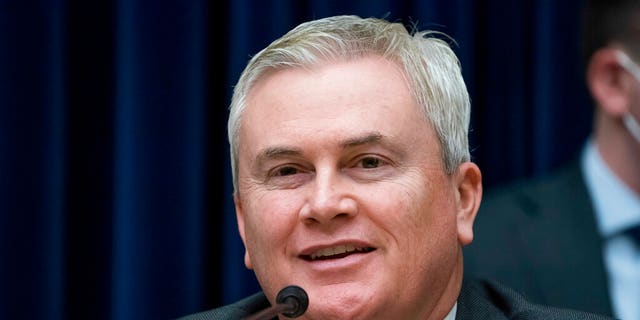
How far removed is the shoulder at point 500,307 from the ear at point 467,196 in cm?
13

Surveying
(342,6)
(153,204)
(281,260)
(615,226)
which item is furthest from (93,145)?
(615,226)

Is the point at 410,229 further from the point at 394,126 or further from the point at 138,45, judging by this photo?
the point at 138,45

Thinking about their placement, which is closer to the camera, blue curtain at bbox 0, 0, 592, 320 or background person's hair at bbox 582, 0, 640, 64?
background person's hair at bbox 582, 0, 640, 64

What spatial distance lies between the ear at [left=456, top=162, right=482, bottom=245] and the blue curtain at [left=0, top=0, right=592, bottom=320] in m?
0.91

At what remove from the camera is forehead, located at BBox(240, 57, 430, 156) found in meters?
2.04

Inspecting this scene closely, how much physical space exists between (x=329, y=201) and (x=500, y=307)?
547 mm

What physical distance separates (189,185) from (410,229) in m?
1.06

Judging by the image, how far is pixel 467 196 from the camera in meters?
2.24

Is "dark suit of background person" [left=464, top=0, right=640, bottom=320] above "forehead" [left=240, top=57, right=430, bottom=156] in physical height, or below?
below

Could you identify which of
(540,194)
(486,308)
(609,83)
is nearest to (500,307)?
(486,308)

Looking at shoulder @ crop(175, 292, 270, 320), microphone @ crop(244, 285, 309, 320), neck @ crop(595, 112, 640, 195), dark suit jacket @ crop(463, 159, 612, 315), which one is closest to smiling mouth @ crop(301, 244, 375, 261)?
microphone @ crop(244, 285, 309, 320)

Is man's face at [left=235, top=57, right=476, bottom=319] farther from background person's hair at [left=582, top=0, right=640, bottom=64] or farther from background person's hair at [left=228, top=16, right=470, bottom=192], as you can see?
background person's hair at [left=582, top=0, right=640, bottom=64]

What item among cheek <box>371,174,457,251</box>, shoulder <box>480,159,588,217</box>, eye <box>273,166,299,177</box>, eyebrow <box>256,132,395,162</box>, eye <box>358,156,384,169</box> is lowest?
shoulder <box>480,159,588,217</box>

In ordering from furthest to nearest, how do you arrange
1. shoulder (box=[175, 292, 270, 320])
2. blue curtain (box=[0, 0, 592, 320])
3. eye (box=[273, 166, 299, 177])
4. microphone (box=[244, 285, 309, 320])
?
blue curtain (box=[0, 0, 592, 320]), shoulder (box=[175, 292, 270, 320]), eye (box=[273, 166, 299, 177]), microphone (box=[244, 285, 309, 320])
